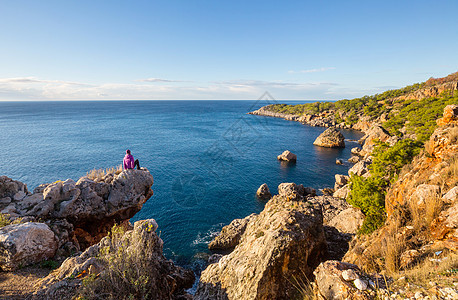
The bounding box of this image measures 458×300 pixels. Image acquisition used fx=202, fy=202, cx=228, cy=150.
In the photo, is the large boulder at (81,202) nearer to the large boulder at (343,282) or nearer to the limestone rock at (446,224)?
the large boulder at (343,282)

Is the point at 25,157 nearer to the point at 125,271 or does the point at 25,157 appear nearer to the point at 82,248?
the point at 82,248

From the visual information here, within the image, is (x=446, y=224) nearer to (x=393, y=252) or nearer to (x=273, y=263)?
(x=393, y=252)

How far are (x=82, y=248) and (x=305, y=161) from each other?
4660 cm

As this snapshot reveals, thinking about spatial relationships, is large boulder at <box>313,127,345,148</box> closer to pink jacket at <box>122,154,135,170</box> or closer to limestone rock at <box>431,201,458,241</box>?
pink jacket at <box>122,154,135,170</box>

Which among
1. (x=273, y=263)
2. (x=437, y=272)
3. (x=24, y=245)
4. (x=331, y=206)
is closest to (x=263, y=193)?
(x=331, y=206)

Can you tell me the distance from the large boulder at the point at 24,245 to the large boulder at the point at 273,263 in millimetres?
8999

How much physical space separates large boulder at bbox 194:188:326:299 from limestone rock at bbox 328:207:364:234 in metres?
11.9

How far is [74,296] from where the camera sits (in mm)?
6938

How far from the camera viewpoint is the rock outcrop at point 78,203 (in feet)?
43.1

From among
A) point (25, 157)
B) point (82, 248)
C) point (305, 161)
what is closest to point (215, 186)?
point (82, 248)

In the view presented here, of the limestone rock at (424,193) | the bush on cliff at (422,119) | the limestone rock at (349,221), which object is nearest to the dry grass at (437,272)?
the limestone rock at (424,193)

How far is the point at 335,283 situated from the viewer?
514 centimetres

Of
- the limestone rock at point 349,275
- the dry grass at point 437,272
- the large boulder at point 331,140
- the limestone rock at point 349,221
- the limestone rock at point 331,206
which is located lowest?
the limestone rock at point 331,206

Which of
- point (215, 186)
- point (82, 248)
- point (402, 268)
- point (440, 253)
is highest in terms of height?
point (440, 253)
